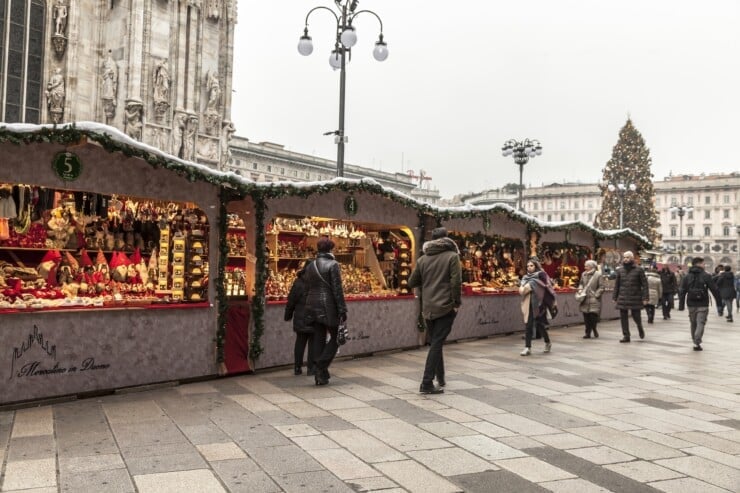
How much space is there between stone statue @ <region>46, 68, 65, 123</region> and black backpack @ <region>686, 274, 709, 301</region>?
70.9 ft

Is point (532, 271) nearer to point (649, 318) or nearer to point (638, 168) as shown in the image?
point (649, 318)

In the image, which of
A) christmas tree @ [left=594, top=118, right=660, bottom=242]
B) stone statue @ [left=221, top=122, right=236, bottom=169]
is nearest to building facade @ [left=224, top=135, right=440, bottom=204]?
christmas tree @ [left=594, top=118, right=660, bottom=242]

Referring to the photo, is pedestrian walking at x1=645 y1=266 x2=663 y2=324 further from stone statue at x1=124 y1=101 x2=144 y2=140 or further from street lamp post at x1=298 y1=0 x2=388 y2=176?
stone statue at x1=124 y1=101 x2=144 y2=140

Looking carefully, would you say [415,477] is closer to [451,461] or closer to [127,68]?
[451,461]

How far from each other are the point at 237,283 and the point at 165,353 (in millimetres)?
1762

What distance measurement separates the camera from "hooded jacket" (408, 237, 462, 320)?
26.2 feet

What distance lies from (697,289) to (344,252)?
22.7 ft

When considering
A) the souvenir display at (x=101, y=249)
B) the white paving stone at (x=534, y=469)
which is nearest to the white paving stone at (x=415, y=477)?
the white paving stone at (x=534, y=469)

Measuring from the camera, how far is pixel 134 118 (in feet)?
83.5

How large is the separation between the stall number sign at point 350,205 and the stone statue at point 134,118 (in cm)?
1696

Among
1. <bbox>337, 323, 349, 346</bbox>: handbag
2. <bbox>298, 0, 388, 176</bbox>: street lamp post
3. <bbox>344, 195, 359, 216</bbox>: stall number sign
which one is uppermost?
<bbox>298, 0, 388, 176</bbox>: street lamp post

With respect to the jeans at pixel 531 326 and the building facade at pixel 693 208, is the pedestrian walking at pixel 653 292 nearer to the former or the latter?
the jeans at pixel 531 326

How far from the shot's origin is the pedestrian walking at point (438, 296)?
312 inches

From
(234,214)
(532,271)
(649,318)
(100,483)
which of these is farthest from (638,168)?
(100,483)
